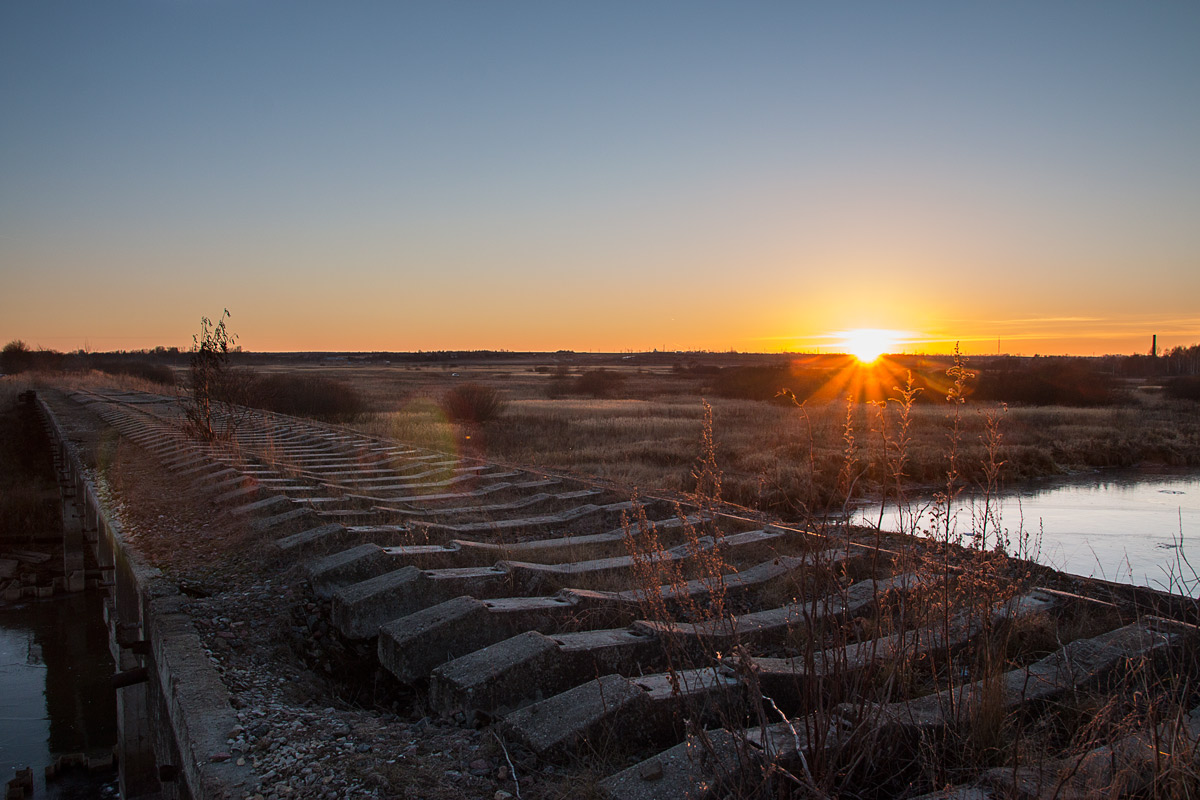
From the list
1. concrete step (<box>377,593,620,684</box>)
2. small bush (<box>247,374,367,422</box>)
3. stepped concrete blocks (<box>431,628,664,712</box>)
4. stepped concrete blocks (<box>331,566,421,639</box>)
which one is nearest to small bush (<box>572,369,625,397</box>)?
small bush (<box>247,374,367,422</box>)

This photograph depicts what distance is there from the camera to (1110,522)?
11.8m

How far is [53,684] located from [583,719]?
10895mm

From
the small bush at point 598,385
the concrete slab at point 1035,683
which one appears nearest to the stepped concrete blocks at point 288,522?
the concrete slab at point 1035,683

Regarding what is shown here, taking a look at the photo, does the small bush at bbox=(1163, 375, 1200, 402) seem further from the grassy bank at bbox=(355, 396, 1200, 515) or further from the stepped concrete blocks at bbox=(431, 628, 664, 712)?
the stepped concrete blocks at bbox=(431, 628, 664, 712)

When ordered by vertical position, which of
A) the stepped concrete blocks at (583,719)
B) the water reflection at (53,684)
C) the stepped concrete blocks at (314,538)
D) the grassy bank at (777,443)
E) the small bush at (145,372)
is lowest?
the water reflection at (53,684)

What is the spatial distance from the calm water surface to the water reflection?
378 inches

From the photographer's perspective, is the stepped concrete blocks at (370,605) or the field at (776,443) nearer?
the stepped concrete blocks at (370,605)

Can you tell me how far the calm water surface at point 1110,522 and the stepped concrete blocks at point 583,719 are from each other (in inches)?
182

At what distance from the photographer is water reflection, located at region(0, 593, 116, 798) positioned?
866cm

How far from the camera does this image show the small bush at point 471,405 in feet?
81.1

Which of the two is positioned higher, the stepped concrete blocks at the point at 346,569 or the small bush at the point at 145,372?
the small bush at the point at 145,372

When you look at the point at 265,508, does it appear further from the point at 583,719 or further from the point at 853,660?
the point at 853,660

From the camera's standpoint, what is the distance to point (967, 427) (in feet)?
74.7

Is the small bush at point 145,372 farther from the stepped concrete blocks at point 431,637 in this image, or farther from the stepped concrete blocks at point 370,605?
the stepped concrete blocks at point 431,637
